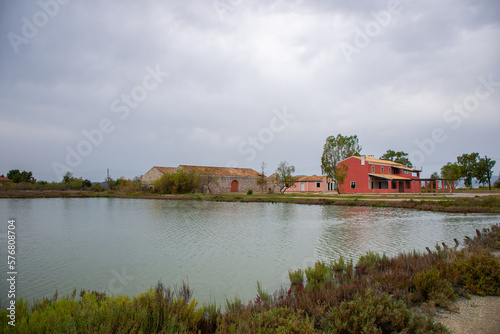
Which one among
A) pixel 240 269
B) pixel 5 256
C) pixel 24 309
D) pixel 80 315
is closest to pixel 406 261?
pixel 240 269

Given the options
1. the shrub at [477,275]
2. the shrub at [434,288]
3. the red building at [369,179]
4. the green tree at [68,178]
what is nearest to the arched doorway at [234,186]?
the red building at [369,179]

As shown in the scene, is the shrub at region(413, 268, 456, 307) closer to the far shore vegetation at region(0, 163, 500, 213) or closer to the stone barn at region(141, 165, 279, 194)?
the far shore vegetation at region(0, 163, 500, 213)

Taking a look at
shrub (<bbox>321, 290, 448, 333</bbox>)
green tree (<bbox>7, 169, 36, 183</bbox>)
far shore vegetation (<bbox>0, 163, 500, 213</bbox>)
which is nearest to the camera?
shrub (<bbox>321, 290, 448, 333</bbox>)

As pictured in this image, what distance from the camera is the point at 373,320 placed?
3777 millimetres

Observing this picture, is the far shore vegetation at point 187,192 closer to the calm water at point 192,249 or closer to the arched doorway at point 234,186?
the arched doorway at point 234,186

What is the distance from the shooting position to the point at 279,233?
44.4ft

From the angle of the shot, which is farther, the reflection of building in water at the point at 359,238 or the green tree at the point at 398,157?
the green tree at the point at 398,157

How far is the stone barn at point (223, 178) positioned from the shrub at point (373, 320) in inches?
1879

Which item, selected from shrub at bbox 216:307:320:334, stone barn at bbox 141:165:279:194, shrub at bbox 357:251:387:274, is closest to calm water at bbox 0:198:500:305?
shrub at bbox 357:251:387:274

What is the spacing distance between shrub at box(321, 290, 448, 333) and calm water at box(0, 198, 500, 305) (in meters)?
2.49

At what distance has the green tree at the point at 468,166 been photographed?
208ft

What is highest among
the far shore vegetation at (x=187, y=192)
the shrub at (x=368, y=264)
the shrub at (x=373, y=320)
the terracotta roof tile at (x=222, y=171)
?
the terracotta roof tile at (x=222, y=171)

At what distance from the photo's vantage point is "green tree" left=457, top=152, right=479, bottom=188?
63.4 meters

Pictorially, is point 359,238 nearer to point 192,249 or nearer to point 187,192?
point 192,249
